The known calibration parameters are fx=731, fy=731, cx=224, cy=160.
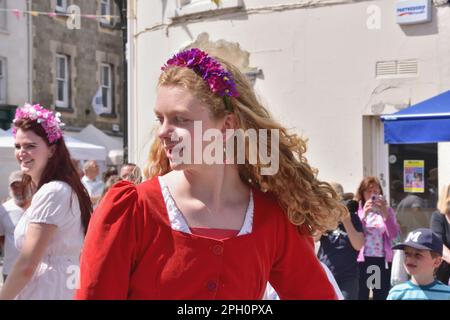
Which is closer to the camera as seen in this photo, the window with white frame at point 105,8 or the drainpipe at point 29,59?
the drainpipe at point 29,59

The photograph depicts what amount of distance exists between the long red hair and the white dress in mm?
37

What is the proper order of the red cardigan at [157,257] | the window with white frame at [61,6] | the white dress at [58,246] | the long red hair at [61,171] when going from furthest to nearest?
1. the window with white frame at [61,6]
2. the long red hair at [61,171]
3. the white dress at [58,246]
4. the red cardigan at [157,257]

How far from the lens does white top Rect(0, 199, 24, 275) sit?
14.0 ft

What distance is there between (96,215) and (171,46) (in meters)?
9.61

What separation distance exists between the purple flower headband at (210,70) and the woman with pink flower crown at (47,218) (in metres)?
1.35

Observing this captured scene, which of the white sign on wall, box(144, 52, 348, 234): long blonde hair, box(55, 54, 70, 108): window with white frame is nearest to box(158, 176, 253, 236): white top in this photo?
box(144, 52, 348, 234): long blonde hair

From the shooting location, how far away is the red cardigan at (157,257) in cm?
191

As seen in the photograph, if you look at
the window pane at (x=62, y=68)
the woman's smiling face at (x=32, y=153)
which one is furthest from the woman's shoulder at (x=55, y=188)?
the window pane at (x=62, y=68)

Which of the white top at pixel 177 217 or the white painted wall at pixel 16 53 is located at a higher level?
the white painted wall at pixel 16 53

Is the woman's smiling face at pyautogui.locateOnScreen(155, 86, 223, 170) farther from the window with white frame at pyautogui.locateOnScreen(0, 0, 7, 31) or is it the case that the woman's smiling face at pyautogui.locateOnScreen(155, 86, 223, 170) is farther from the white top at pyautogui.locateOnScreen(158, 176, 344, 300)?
the window with white frame at pyautogui.locateOnScreen(0, 0, 7, 31)

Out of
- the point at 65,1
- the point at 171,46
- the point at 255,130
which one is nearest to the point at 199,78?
the point at 255,130

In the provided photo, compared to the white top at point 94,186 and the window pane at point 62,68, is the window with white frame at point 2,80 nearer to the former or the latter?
the window pane at point 62,68

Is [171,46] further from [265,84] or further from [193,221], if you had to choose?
[193,221]

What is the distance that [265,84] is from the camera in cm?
1036
